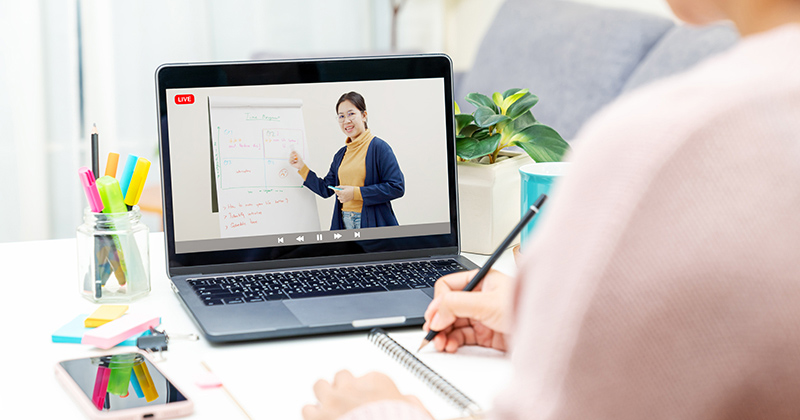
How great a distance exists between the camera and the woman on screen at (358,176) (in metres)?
0.93

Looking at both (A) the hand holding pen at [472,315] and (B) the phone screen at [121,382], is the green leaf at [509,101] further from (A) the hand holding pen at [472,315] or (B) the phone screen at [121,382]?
(B) the phone screen at [121,382]

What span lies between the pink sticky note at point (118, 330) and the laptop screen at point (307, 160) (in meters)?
0.14

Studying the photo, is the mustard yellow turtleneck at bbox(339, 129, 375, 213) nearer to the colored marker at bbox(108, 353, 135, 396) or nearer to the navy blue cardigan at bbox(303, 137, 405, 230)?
the navy blue cardigan at bbox(303, 137, 405, 230)

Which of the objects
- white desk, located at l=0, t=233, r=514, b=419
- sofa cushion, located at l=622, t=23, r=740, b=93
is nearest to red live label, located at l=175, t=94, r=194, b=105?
white desk, located at l=0, t=233, r=514, b=419

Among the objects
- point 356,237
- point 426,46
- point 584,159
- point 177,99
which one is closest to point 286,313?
point 356,237

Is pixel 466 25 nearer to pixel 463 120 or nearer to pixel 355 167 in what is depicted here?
pixel 463 120

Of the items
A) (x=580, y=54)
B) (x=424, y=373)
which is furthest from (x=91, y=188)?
(x=580, y=54)

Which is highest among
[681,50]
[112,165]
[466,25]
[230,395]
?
[466,25]

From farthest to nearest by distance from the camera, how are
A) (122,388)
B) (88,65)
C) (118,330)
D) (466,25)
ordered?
(466,25) < (88,65) < (118,330) < (122,388)

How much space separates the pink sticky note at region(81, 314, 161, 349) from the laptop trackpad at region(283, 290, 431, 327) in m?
0.14

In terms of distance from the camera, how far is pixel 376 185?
947 millimetres

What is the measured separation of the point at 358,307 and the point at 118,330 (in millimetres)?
237

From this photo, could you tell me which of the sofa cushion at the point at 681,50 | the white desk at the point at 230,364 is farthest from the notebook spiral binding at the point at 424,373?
the sofa cushion at the point at 681,50

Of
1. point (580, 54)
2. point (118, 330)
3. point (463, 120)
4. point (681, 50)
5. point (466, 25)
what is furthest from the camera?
point (466, 25)
